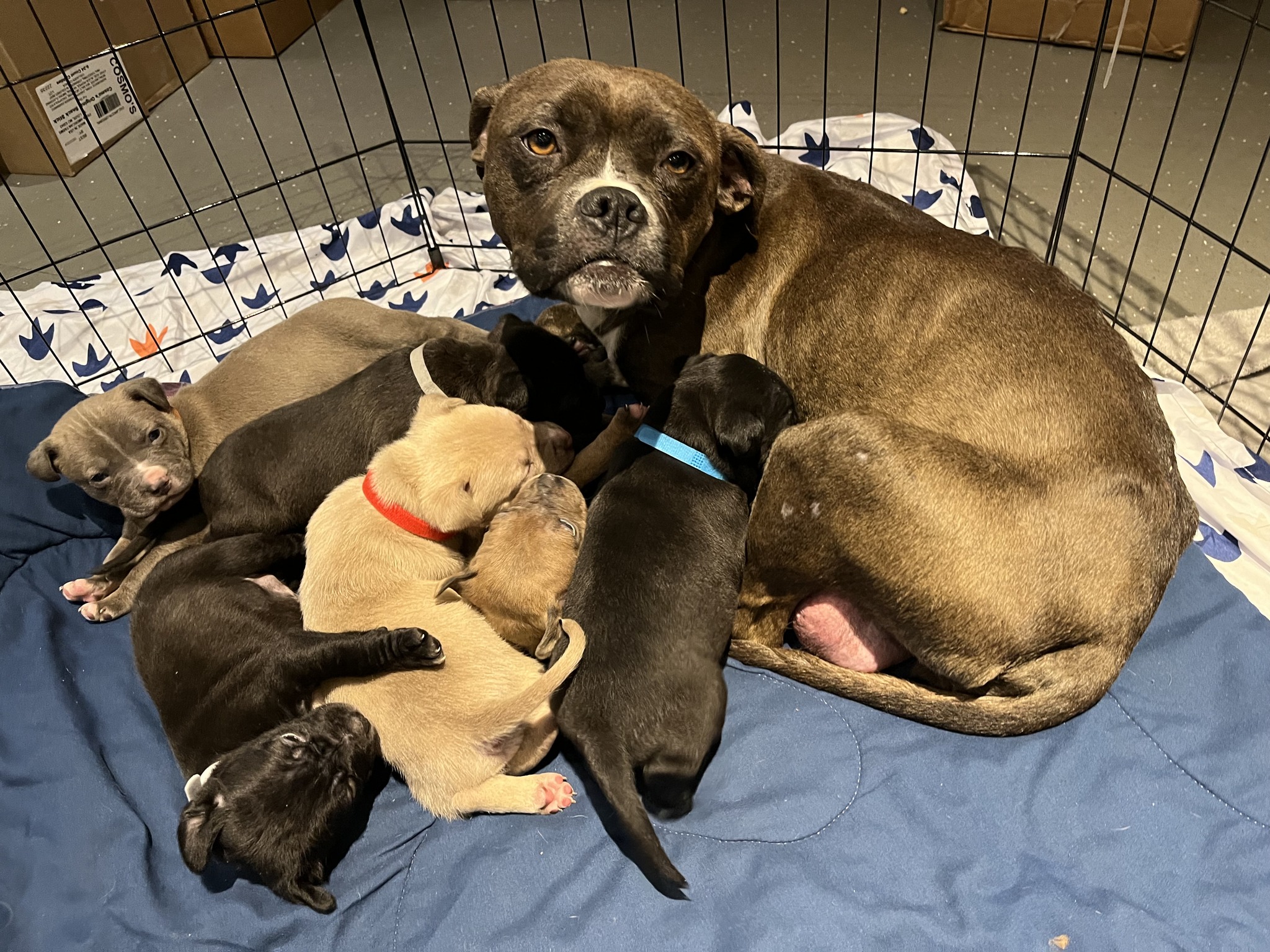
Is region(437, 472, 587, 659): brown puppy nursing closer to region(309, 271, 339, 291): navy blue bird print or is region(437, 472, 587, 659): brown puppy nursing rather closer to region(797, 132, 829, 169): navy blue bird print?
region(309, 271, 339, 291): navy blue bird print

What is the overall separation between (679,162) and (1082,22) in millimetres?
4684

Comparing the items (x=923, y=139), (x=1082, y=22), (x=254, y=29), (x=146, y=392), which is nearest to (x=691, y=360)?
(x=146, y=392)

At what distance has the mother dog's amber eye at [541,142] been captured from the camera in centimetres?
236

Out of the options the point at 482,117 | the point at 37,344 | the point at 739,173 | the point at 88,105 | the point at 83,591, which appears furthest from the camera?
the point at 88,105

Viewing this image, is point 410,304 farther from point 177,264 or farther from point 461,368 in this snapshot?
point 461,368

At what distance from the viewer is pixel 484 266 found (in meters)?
4.26

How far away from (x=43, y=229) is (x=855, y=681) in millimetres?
5538

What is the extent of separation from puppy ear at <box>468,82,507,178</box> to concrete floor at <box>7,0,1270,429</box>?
166 centimetres

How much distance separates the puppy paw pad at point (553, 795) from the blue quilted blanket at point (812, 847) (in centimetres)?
4

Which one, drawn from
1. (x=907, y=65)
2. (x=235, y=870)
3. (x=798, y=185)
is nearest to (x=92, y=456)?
(x=235, y=870)

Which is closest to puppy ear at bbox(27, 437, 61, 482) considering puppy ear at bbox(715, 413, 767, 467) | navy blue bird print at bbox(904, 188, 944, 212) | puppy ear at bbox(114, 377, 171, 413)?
puppy ear at bbox(114, 377, 171, 413)

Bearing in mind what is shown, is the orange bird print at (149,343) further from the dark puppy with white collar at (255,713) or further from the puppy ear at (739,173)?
the puppy ear at (739,173)

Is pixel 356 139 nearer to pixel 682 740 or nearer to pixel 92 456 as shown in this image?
pixel 92 456

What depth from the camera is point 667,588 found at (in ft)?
7.15
